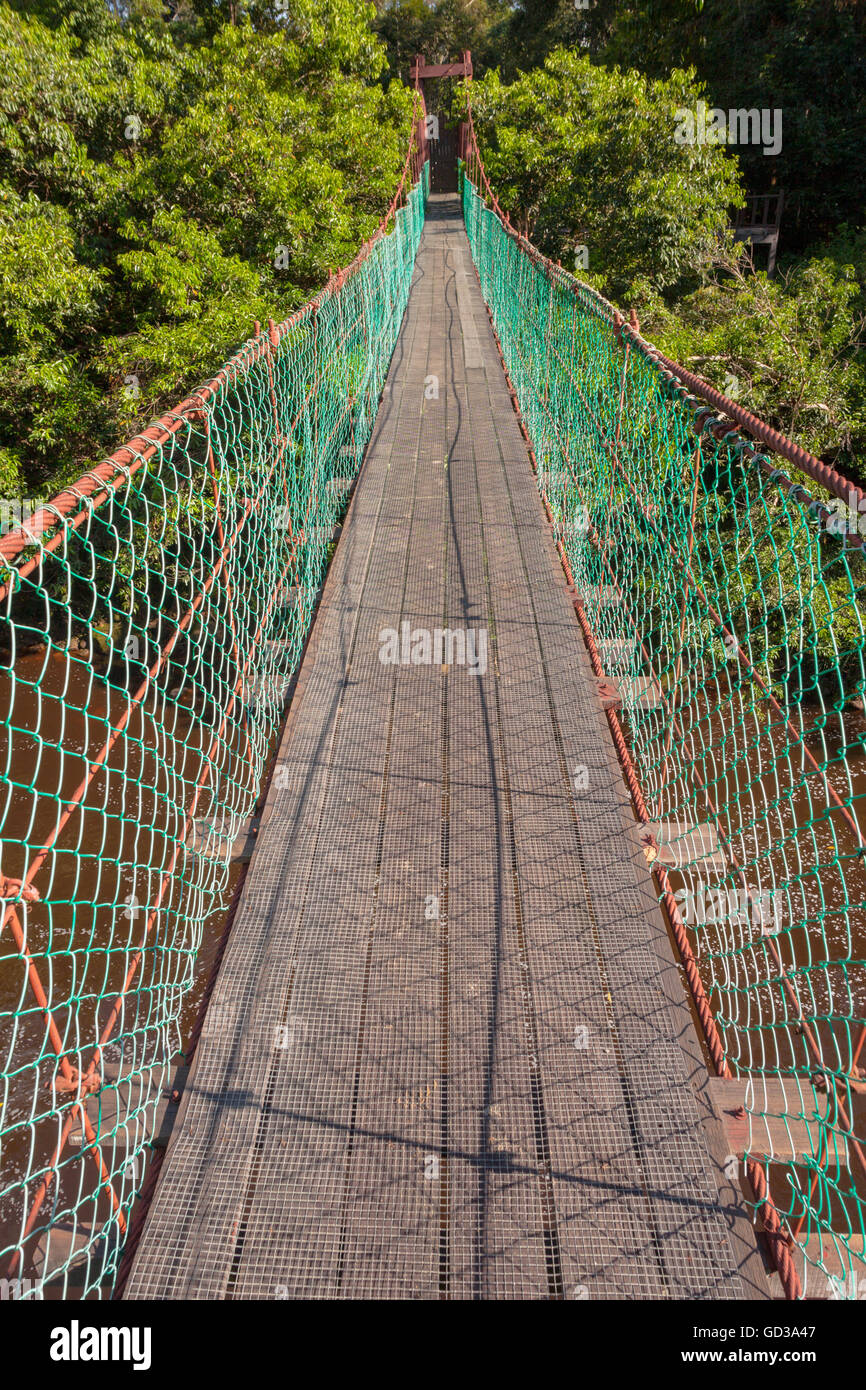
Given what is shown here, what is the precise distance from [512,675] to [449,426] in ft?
10.9

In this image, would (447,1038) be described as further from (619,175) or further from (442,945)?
(619,175)

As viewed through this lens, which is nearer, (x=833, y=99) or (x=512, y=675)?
(x=512, y=675)

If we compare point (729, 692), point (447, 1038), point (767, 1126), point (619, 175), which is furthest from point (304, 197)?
point (767, 1126)

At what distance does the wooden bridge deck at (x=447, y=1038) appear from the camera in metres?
1.47

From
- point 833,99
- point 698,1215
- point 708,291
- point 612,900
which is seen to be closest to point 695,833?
point 612,900

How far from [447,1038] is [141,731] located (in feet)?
12.1

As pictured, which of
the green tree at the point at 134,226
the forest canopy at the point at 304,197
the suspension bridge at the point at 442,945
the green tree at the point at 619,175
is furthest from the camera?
the green tree at the point at 619,175

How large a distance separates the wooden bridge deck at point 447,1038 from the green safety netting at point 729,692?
0.16 meters

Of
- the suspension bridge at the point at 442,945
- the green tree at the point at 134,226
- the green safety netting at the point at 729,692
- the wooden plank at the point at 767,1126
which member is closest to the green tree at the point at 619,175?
the green safety netting at the point at 729,692

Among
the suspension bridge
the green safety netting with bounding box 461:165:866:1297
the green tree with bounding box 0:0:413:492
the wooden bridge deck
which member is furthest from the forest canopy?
the wooden bridge deck

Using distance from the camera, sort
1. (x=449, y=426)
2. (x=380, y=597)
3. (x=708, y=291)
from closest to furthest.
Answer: (x=380, y=597) < (x=449, y=426) < (x=708, y=291)

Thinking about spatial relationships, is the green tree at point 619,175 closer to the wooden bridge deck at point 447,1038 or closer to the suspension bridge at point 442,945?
the suspension bridge at point 442,945

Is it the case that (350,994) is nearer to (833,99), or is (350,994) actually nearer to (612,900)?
(612,900)

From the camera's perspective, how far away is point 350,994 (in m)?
1.90
